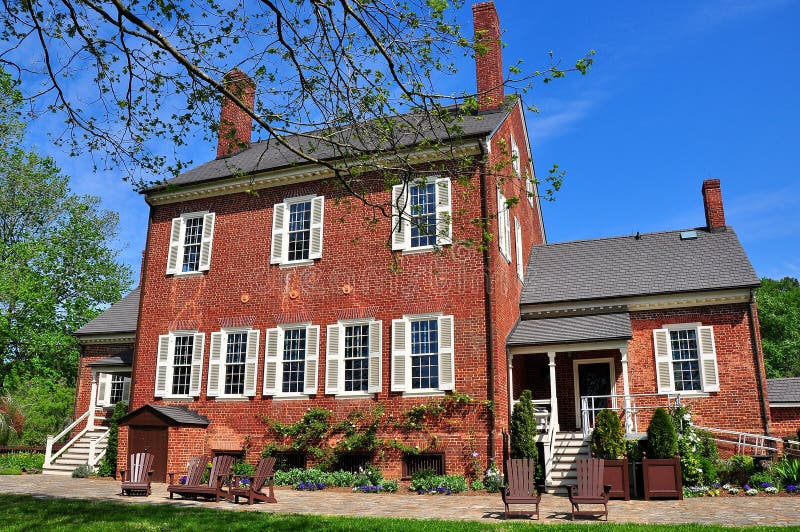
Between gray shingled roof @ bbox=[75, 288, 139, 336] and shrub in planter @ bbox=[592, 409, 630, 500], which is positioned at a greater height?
gray shingled roof @ bbox=[75, 288, 139, 336]

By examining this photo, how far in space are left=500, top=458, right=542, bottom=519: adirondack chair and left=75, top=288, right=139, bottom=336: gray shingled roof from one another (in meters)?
16.5

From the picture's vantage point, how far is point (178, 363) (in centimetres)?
1933

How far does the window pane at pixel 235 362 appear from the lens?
18323mm

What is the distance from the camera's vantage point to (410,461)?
52.1ft

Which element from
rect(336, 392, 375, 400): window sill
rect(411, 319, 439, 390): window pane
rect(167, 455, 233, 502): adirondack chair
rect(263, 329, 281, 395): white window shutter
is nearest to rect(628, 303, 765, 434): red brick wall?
rect(411, 319, 439, 390): window pane

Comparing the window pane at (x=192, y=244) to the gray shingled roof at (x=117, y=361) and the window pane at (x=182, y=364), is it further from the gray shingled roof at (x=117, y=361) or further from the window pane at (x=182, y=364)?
the gray shingled roof at (x=117, y=361)

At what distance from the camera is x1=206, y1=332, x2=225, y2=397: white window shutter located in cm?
1834

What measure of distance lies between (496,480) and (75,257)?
94.1 ft

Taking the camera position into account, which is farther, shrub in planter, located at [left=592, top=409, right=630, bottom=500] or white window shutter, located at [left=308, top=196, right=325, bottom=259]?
white window shutter, located at [left=308, top=196, right=325, bottom=259]

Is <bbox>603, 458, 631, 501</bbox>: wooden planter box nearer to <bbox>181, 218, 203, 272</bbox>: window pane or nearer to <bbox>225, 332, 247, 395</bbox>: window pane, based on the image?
<bbox>225, 332, 247, 395</bbox>: window pane

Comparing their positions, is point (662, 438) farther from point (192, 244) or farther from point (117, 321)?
point (117, 321)

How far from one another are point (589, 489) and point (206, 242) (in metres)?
13.3

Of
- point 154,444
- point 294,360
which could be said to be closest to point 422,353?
point 294,360

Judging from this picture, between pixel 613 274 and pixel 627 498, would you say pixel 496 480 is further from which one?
pixel 613 274
